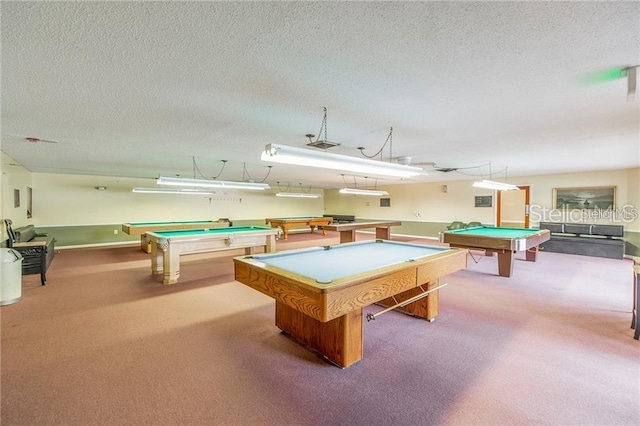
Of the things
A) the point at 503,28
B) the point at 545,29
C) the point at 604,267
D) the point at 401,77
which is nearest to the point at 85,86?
the point at 401,77

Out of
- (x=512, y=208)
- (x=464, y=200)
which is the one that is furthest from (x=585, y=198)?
(x=464, y=200)

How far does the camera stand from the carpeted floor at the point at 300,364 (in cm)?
172

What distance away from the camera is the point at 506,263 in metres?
4.84

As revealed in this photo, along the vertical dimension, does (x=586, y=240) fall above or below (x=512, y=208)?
below

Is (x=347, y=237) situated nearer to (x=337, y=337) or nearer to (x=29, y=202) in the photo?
(x=337, y=337)

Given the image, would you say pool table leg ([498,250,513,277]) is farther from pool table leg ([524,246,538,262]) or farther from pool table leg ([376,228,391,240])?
pool table leg ([376,228,391,240])

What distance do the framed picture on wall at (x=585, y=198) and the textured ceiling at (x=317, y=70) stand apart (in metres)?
4.77

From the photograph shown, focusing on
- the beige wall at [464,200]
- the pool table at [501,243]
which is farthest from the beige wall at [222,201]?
the pool table at [501,243]

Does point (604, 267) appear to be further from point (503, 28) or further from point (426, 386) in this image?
point (503, 28)

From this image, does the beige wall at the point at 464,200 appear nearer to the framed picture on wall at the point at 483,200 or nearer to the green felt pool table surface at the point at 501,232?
the framed picture on wall at the point at 483,200

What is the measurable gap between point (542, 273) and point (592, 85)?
13.9 ft

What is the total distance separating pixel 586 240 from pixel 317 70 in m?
8.48

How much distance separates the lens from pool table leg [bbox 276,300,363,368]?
2.19 metres

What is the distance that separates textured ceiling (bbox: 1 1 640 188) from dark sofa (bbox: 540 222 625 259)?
4.54m
